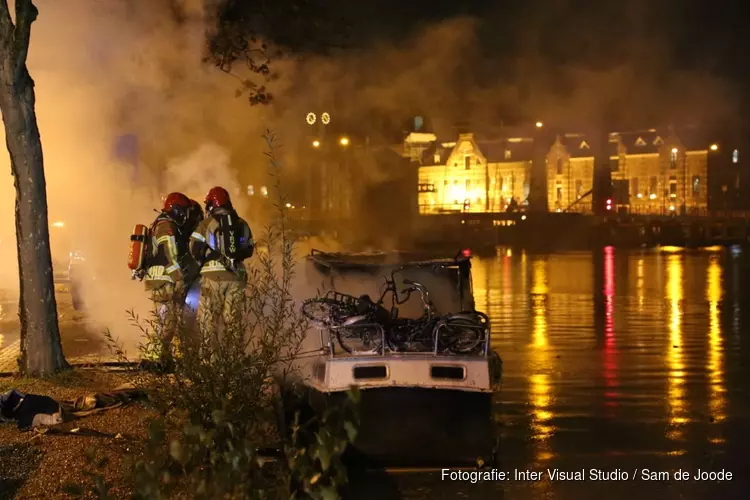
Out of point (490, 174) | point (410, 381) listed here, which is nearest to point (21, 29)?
point (410, 381)

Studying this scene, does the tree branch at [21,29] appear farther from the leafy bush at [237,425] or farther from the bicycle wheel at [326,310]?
the bicycle wheel at [326,310]

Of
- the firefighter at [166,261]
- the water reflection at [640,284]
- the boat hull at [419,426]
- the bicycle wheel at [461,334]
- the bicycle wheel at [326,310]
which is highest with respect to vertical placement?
the firefighter at [166,261]

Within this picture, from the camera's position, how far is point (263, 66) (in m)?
8.59

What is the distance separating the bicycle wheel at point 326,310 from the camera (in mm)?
5895

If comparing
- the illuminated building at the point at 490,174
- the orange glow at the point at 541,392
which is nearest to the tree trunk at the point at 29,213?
the orange glow at the point at 541,392

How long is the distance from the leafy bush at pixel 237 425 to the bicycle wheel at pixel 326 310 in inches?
11.2

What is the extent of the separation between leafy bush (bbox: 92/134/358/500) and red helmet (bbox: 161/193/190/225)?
79.2 inches

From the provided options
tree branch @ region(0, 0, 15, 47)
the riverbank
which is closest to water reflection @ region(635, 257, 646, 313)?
the riverbank

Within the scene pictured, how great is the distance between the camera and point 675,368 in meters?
9.33

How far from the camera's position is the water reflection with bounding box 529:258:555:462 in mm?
6340

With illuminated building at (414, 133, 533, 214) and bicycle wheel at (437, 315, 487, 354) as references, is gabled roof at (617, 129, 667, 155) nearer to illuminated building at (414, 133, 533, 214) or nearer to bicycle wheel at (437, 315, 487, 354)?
illuminated building at (414, 133, 533, 214)

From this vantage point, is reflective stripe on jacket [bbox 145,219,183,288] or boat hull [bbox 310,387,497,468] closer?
boat hull [bbox 310,387,497,468]

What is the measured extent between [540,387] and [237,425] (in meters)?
4.38

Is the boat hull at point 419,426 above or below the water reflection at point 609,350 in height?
above
